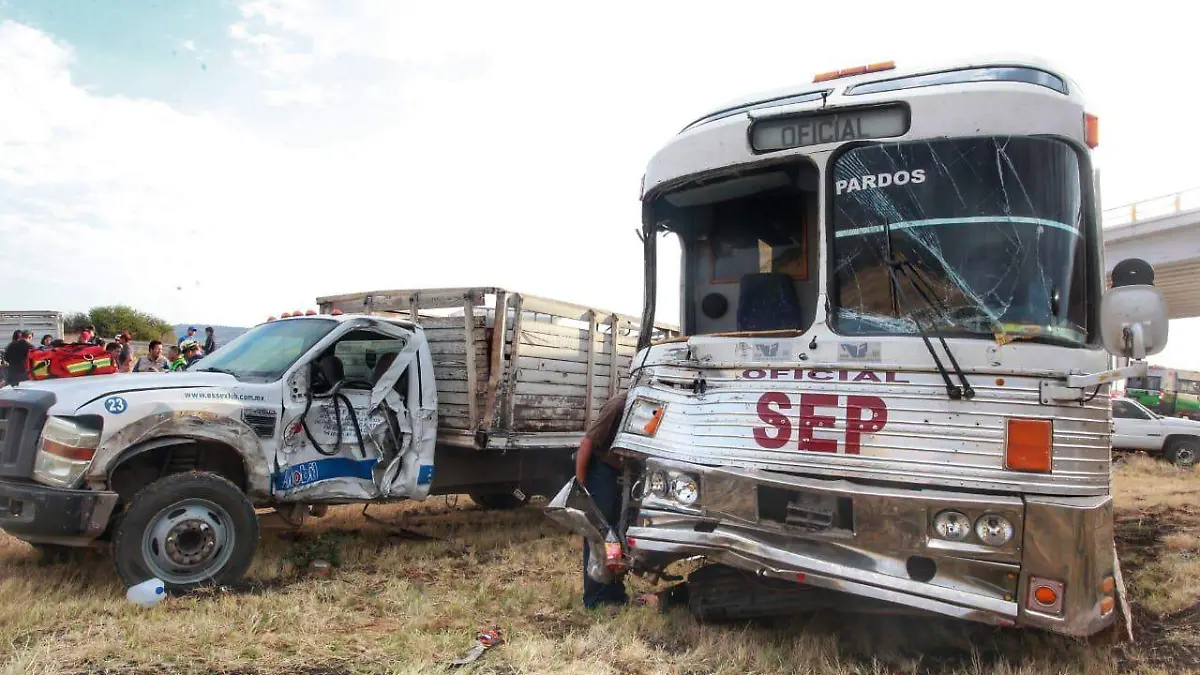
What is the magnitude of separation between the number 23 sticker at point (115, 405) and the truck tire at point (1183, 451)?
1874cm

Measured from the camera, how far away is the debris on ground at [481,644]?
4.23m

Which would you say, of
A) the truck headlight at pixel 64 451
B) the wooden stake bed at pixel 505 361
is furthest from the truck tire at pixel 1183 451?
the truck headlight at pixel 64 451

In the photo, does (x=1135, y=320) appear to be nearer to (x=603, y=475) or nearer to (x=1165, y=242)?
(x=603, y=475)

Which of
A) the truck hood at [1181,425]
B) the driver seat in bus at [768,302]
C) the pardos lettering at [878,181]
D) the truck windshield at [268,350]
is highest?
the pardos lettering at [878,181]

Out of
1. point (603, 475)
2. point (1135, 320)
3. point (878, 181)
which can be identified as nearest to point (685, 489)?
point (603, 475)

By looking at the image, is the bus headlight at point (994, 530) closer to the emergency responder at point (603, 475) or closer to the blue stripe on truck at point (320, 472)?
the emergency responder at point (603, 475)

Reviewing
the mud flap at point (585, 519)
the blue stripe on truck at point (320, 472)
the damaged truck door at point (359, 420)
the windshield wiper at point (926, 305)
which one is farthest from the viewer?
the damaged truck door at point (359, 420)

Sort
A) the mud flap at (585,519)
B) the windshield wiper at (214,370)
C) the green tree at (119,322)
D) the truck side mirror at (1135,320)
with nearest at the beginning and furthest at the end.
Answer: the truck side mirror at (1135,320) → the mud flap at (585,519) → the windshield wiper at (214,370) → the green tree at (119,322)

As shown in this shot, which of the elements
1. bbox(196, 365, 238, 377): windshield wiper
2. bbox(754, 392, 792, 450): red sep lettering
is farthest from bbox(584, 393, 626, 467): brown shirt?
bbox(196, 365, 238, 377): windshield wiper

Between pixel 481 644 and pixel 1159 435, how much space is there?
17.6m

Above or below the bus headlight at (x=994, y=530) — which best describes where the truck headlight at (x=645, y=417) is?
above

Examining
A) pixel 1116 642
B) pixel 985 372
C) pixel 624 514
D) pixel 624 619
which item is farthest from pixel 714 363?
pixel 1116 642

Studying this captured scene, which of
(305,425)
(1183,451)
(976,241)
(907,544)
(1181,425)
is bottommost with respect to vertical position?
(1183,451)

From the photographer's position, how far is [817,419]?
397cm
